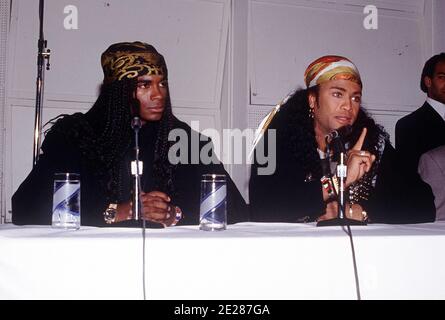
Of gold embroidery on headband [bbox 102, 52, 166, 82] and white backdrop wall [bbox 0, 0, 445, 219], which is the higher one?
white backdrop wall [bbox 0, 0, 445, 219]

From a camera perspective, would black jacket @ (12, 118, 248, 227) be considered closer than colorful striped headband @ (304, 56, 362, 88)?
Yes

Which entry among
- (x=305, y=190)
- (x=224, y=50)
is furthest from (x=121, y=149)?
(x=224, y=50)

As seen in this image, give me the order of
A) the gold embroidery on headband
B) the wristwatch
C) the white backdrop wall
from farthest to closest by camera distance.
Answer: the white backdrop wall
the gold embroidery on headband
the wristwatch

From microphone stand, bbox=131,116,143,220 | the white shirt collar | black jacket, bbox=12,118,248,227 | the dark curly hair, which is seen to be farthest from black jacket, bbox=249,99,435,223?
the white shirt collar

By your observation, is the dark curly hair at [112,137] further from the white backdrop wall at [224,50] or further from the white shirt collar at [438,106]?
the white shirt collar at [438,106]

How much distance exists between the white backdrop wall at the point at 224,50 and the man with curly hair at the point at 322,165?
1.03 m

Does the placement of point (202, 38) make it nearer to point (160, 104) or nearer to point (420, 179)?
point (160, 104)

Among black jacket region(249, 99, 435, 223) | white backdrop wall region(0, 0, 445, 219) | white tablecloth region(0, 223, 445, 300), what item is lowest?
white tablecloth region(0, 223, 445, 300)

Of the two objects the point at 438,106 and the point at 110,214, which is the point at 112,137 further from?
the point at 438,106

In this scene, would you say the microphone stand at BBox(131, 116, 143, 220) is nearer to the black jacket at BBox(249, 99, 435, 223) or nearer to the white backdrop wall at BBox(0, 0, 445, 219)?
the black jacket at BBox(249, 99, 435, 223)

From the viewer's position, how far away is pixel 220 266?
4.64 ft

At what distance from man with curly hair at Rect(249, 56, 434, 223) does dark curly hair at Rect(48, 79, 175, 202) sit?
1.67 feet

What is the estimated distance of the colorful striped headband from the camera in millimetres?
2895

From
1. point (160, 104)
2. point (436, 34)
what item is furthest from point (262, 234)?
point (436, 34)
